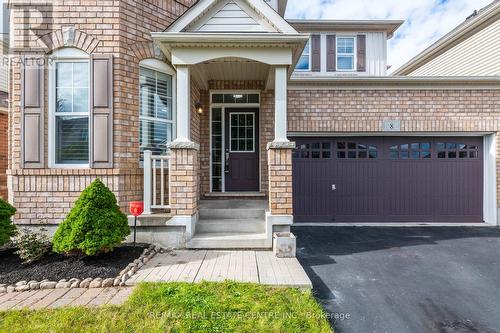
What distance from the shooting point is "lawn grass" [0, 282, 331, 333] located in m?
2.26

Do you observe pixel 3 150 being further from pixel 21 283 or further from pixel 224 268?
pixel 224 268

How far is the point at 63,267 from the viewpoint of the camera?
3.29 meters

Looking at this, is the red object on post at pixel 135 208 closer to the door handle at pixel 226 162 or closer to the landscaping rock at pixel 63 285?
the landscaping rock at pixel 63 285

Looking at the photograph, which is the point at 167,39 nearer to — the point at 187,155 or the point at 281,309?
the point at 187,155

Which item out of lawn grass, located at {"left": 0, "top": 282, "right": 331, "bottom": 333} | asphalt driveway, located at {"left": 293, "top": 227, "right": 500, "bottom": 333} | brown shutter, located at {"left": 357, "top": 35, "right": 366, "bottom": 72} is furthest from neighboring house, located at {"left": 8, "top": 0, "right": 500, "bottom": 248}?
brown shutter, located at {"left": 357, "top": 35, "right": 366, "bottom": 72}

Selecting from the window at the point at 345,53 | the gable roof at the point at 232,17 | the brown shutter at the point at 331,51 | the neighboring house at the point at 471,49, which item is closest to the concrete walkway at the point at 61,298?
the gable roof at the point at 232,17

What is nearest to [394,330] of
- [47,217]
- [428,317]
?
[428,317]

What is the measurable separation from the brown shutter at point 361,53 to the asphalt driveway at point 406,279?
5853mm

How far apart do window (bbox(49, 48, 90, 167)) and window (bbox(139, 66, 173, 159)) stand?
877 mm

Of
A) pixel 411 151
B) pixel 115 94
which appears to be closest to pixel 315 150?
pixel 411 151

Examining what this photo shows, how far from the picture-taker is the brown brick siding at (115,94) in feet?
13.9

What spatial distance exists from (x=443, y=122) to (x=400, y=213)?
237 centimetres

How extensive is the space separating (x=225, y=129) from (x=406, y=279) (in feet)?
14.7

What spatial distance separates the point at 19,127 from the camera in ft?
14.2
